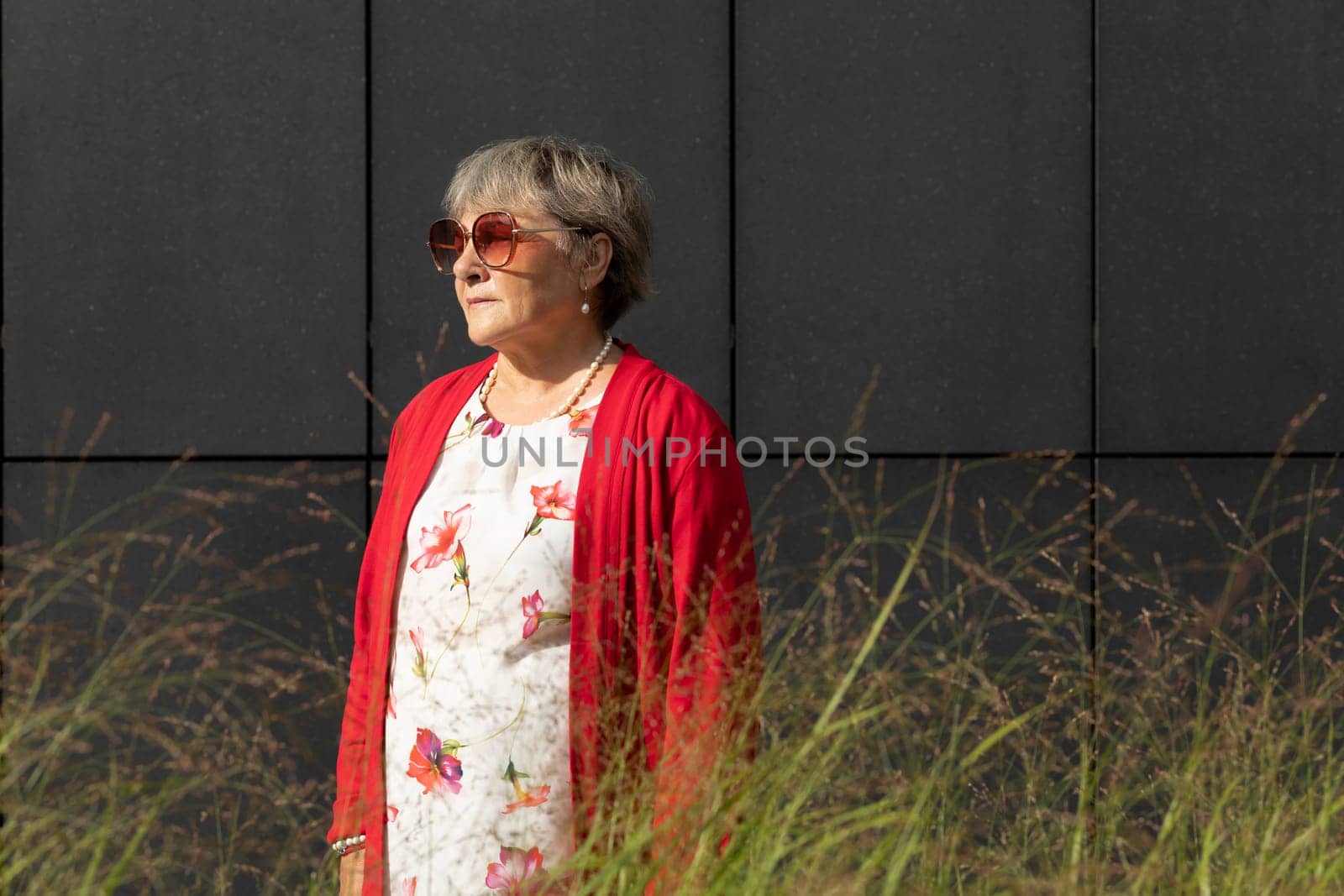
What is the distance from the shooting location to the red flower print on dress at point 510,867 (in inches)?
65.3

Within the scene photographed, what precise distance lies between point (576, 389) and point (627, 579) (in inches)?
12.5

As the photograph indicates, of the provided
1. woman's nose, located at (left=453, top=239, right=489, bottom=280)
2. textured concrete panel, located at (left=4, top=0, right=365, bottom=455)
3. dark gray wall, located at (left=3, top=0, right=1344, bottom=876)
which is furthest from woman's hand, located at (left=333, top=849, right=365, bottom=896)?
textured concrete panel, located at (left=4, top=0, right=365, bottom=455)

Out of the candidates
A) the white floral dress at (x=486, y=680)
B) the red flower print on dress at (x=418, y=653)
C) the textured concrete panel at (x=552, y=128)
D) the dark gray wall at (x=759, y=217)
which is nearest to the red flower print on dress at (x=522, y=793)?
the white floral dress at (x=486, y=680)

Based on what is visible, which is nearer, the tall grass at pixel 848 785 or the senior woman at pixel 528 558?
the tall grass at pixel 848 785

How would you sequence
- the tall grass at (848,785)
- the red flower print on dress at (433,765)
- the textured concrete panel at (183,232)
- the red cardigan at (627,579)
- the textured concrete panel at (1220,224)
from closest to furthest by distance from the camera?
1. the tall grass at (848,785)
2. the red cardigan at (627,579)
3. the red flower print on dress at (433,765)
4. the textured concrete panel at (183,232)
5. the textured concrete panel at (1220,224)

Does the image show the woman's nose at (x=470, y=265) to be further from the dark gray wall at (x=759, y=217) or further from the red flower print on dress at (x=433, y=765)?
the dark gray wall at (x=759, y=217)

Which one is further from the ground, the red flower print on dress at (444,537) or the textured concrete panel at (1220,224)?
the textured concrete panel at (1220,224)

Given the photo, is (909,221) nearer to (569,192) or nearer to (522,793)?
(569,192)

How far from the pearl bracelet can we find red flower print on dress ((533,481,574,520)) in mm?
508

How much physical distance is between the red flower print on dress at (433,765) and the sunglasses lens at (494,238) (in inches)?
26.7

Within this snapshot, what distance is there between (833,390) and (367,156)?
135 cm

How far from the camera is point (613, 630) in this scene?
5.57ft

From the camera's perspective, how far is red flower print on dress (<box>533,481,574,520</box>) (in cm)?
177

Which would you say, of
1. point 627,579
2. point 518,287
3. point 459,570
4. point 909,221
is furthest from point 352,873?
point 909,221
